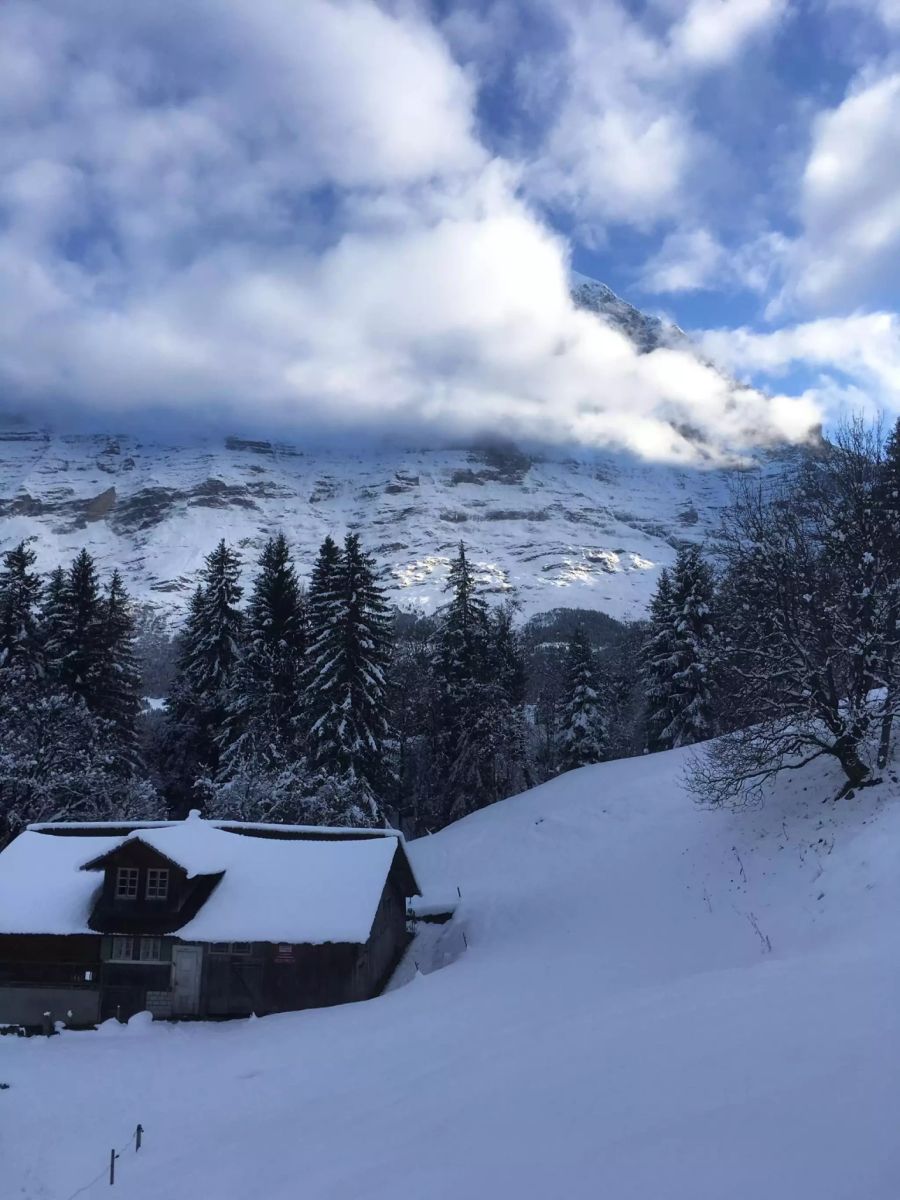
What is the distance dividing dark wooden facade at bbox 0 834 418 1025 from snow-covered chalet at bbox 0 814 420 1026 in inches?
1.2

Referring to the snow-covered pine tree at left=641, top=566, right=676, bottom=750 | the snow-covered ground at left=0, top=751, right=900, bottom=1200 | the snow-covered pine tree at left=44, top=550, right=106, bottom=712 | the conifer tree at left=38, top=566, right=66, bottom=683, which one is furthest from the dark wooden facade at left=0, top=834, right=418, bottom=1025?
the snow-covered pine tree at left=641, top=566, right=676, bottom=750

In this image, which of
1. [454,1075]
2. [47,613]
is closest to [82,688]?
[47,613]

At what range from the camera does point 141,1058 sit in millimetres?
19359

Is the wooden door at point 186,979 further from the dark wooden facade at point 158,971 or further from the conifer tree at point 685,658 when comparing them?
the conifer tree at point 685,658

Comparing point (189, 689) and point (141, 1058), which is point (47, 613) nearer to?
point (189, 689)

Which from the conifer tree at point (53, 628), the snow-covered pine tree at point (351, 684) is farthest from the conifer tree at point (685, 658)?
the conifer tree at point (53, 628)

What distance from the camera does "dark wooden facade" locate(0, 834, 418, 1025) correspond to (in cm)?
2434

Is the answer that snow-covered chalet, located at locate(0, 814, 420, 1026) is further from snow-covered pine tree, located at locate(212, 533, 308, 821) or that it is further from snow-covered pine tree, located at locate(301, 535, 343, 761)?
snow-covered pine tree, located at locate(301, 535, 343, 761)

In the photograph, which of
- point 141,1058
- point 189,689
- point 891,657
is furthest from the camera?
point 189,689

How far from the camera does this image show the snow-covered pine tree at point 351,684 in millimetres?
36438

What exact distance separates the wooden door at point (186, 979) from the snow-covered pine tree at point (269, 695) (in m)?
9.22

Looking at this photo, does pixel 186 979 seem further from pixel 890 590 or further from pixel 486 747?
pixel 890 590

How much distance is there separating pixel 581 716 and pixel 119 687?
A: 25933 mm

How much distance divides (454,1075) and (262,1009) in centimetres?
1415
